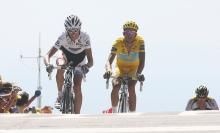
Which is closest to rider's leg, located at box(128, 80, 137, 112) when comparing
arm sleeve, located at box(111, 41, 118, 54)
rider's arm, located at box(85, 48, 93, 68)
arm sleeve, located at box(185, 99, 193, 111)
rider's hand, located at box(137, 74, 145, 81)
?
rider's hand, located at box(137, 74, 145, 81)

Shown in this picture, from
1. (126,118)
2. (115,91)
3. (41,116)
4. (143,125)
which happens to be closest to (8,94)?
(115,91)

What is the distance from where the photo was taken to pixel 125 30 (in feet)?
42.3

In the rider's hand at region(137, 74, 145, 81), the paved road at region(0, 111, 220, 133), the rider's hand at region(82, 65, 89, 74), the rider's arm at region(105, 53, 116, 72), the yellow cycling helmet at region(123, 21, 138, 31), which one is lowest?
the paved road at region(0, 111, 220, 133)

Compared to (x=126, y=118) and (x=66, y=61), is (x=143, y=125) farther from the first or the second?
(x=66, y=61)

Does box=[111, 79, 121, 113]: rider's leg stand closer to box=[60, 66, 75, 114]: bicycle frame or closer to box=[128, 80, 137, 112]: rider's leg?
box=[128, 80, 137, 112]: rider's leg

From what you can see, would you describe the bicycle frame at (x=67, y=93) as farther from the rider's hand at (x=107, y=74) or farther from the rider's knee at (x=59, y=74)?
the rider's hand at (x=107, y=74)

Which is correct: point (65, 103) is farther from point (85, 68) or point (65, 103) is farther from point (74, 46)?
point (74, 46)

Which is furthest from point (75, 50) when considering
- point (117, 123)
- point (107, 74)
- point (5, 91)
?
point (117, 123)

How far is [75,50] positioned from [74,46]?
8 cm

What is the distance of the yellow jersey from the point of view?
13.0 m

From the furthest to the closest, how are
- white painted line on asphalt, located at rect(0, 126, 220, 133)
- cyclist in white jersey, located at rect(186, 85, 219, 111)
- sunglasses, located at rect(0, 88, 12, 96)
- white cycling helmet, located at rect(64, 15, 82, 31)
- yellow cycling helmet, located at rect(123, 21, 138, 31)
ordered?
1. cyclist in white jersey, located at rect(186, 85, 219, 111)
2. yellow cycling helmet, located at rect(123, 21, 138, 31)
3. white cycling helmet, located at rect(64, 15, 82, 31)
4. sunglasses, located at rect(0, 88, 12, 96)
5. white painted line on asphalt, located at rect(0, 126, 220, 133)

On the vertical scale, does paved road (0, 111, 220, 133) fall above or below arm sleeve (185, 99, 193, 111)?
below

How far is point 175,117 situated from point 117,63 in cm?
584

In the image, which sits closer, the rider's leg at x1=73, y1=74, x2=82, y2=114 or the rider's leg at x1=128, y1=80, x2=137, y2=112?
the rider's leg at x1=73, y1=74, x2=82, y2=114
